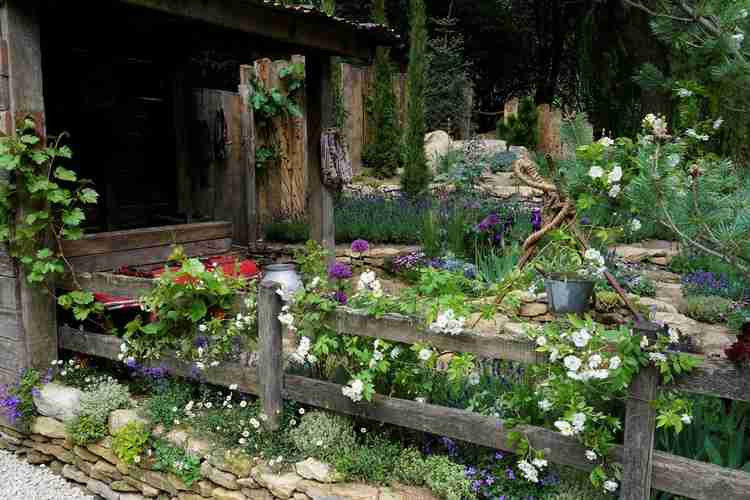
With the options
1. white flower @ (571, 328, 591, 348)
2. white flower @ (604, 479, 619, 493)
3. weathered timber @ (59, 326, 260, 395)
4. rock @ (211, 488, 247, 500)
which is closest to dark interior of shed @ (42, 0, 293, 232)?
weathered timber @ (59, 326, 260, 395)

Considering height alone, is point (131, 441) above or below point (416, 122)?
below

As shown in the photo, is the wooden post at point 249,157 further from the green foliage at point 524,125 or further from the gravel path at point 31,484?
the green foliage at point 524,125

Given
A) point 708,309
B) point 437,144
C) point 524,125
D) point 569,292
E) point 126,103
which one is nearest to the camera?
point 569,292

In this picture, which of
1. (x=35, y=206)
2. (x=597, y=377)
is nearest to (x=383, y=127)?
(x=35, y=206)

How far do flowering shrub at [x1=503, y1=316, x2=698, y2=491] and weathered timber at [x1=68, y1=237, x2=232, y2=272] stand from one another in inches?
120

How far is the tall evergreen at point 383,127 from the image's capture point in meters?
11.6

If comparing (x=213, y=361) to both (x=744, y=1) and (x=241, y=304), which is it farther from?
(x=744, y=1)

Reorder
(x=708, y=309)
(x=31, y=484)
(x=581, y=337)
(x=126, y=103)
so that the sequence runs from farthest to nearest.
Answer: (x=126, y=103), (x=708, y=309), (x=31, y=484), (x=581, y=337)

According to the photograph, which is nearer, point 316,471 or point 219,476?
point 316,471

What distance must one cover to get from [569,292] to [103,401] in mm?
2938

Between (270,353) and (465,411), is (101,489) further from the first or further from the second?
(465,411)

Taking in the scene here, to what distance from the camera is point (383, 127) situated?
11.7m

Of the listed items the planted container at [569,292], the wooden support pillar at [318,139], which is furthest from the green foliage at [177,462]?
the wooden support pillar at [318,139]

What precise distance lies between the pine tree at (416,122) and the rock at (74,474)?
6273 millimetres
